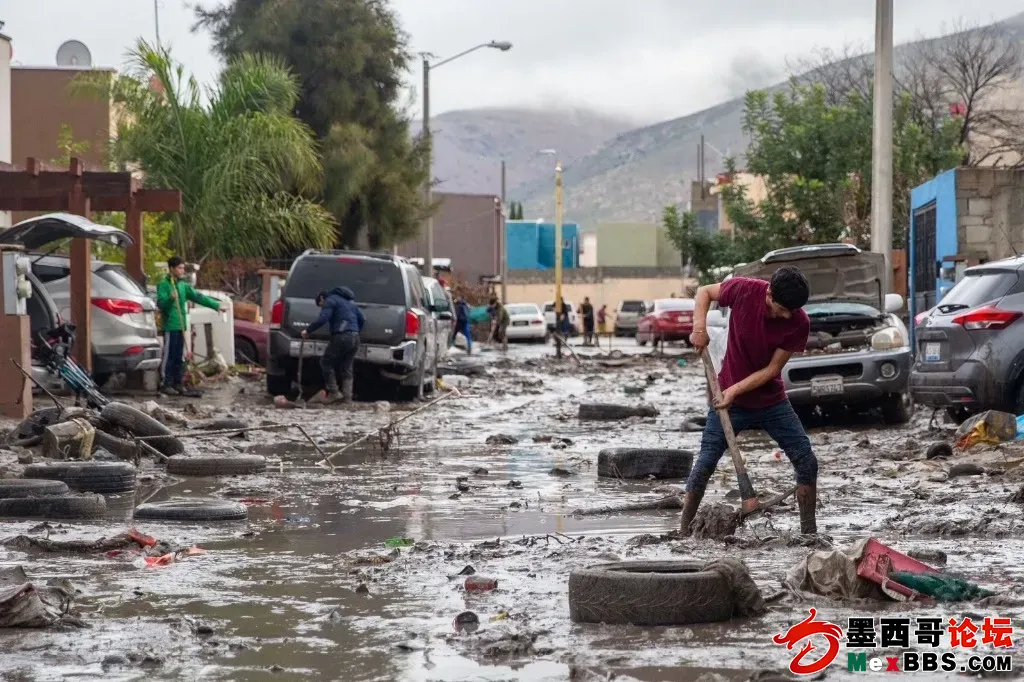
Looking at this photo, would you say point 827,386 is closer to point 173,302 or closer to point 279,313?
point 279,313

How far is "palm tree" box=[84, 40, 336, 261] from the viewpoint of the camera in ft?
93.4

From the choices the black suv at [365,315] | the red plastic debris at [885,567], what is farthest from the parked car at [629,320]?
the red plastic debris at [885,567]

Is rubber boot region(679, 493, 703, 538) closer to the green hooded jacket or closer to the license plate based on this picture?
the license plate

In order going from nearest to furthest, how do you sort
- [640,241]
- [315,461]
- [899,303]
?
[315,461]
[899,303]
[640,241]

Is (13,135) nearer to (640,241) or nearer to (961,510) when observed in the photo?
(961,510)

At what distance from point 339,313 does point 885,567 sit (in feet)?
43.9

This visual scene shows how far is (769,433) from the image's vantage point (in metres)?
8.83

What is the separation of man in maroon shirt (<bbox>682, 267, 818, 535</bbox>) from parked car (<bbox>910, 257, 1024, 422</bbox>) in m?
5.91

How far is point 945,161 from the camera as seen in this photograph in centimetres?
3997

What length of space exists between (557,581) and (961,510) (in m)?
3.48

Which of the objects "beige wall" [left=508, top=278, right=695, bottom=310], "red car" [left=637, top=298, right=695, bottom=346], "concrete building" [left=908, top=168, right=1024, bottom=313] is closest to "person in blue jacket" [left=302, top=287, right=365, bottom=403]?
"concrete building" [left=908, top=168, right=1024, bottom=313]

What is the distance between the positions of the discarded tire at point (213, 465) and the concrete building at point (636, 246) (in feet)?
336

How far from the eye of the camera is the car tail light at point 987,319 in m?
14.2

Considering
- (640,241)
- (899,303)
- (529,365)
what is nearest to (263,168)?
(529,365)
